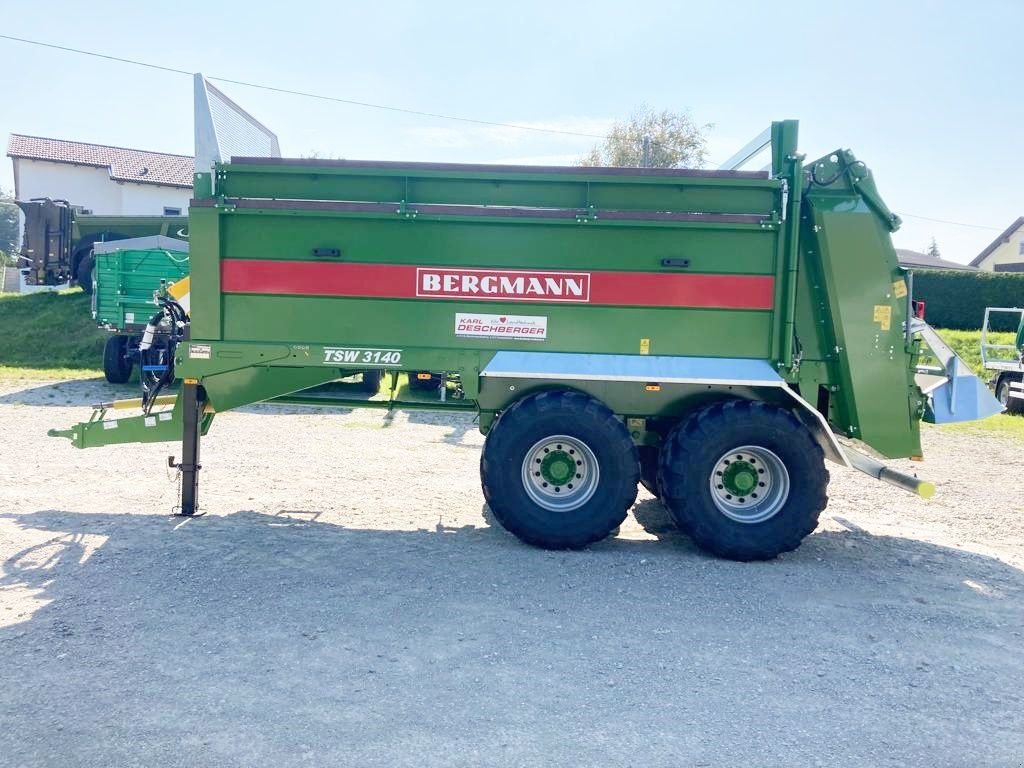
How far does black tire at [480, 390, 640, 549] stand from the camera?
6.05 m

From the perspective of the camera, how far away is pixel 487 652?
4371 mm

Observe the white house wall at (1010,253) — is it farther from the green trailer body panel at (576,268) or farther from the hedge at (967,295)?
the green trailer body panel at (576,268)

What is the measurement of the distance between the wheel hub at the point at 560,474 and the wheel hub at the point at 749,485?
96 centimetres

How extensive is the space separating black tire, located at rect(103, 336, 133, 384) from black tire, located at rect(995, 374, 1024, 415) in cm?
1713

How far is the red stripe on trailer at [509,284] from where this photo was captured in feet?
20.5

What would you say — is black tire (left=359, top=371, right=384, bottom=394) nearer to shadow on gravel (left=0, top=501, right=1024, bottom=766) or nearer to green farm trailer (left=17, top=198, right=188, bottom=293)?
shadow on gravel (left=0, top=501, right=1024, bottom=766)

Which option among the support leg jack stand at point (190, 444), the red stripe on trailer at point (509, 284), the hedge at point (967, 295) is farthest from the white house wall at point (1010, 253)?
the support leg jack stand at point (190, 444)

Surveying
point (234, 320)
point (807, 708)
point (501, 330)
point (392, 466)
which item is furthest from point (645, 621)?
point (392, 466)

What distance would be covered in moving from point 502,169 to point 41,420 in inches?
346

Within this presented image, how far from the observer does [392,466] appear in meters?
9.38

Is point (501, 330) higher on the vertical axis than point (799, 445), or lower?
higher

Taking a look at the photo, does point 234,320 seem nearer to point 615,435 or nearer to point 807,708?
point 615,435

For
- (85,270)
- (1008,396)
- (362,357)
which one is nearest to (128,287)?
(85,270)

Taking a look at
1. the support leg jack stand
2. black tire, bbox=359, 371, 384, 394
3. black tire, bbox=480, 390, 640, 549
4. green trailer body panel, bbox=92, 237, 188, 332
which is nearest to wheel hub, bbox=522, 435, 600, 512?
black tire, bbox=480, 390, 640, 549
